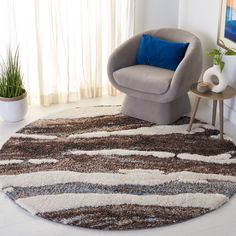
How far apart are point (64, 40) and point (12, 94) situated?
2.32 feet

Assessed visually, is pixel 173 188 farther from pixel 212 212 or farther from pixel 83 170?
pixel 83 170

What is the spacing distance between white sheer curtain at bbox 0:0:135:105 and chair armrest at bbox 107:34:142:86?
331 millimetres

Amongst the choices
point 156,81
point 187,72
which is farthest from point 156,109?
point 187,72

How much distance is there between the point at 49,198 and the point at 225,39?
78.5 inches

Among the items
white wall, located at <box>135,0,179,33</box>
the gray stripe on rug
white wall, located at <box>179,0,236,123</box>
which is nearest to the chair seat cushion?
white wall, located at <box>179,0,236,123</box>

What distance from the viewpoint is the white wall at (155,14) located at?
14.8ft

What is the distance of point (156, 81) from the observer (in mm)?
3723

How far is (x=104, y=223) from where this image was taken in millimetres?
2744

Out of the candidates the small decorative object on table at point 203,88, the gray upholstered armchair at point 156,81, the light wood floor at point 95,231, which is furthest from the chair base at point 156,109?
the light wood floor at point 95,231

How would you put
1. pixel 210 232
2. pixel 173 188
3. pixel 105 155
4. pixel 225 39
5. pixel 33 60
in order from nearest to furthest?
1. pixel 210 232
2. pixel 173 188
3. pixel 105 155
4. pixel 225 39
5. pixel 33 60

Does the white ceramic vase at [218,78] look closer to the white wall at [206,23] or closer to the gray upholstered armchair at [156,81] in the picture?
the gray upholstered armchair at [156,81]

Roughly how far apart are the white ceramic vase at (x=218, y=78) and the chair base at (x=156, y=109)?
0.33 meters

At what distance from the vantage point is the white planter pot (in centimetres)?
388

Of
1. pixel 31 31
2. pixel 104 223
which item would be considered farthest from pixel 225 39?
pixel 104 223
